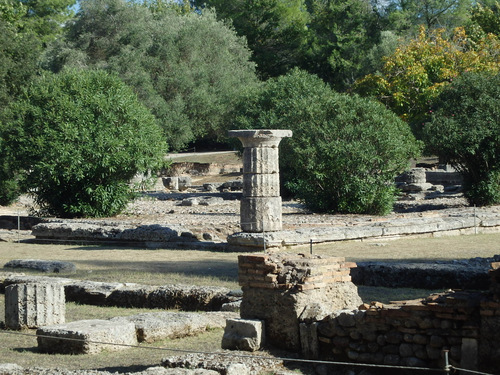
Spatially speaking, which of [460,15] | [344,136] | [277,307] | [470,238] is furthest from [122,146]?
[460,15]

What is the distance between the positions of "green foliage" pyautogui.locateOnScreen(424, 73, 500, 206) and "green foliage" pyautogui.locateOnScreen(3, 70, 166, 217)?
7.96 meters

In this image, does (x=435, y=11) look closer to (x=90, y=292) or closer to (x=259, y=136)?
(x=259, y=136)

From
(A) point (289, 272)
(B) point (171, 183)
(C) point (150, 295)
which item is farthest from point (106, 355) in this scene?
(B) point (171, 183)

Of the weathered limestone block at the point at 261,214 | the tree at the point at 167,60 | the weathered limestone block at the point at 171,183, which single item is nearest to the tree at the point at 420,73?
the tree at the point at 167,60

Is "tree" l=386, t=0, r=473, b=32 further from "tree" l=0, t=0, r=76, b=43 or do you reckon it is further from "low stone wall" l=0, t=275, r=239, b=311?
"low stone wall" l=0, t=275, r=239, b=311

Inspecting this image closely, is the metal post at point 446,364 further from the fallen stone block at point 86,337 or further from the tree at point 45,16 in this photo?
the tree at point 45,16

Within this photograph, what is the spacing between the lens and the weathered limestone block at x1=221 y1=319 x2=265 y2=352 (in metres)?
7.18

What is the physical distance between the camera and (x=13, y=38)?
1257 inches

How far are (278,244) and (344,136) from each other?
5.80 metres

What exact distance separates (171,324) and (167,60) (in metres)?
35.3

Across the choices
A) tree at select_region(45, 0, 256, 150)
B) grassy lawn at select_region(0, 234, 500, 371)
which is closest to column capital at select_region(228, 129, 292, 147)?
grassy lawn at select_region(0, 234, 500, 371)

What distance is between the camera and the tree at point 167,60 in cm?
4025

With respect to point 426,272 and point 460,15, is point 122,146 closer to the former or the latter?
point 426,272

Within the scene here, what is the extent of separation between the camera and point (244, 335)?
7.24 metres
